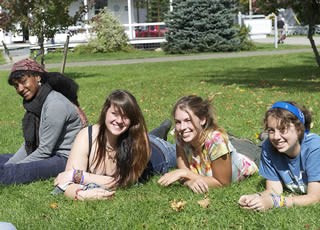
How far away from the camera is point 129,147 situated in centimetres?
417

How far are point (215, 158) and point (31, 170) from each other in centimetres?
184

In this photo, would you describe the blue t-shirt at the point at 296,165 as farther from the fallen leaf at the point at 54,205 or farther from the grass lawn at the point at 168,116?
the fallen leaf at the point at 54,205

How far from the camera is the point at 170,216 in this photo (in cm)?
348

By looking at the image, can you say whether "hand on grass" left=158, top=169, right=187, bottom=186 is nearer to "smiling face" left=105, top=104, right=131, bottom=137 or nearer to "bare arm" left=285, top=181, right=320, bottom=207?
"smiling face" left=105, top=104, right=131, bottom=137

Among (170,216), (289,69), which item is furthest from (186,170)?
(289,69)

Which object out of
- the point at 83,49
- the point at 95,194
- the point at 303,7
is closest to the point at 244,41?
the point at 83,49

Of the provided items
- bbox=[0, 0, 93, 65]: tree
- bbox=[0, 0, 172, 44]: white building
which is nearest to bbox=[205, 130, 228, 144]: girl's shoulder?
bbox=[0, 0, 93, 65]: tree

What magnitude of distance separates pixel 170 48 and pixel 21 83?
68.1ft

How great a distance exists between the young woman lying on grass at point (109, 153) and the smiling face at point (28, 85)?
0.79 meters

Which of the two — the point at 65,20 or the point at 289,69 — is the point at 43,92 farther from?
the point at 289,69

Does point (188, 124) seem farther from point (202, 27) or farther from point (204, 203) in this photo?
point (202, 27)

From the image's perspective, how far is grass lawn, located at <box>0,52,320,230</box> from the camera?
133 inches

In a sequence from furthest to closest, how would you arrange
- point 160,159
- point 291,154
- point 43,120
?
point 160,159, point 43,120, point 291,154

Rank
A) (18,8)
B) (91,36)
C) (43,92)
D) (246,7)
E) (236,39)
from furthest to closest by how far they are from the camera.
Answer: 1. (246,7)
2. (91,36)
3. (236,39)
4. (18,8)
5. (43,92)
